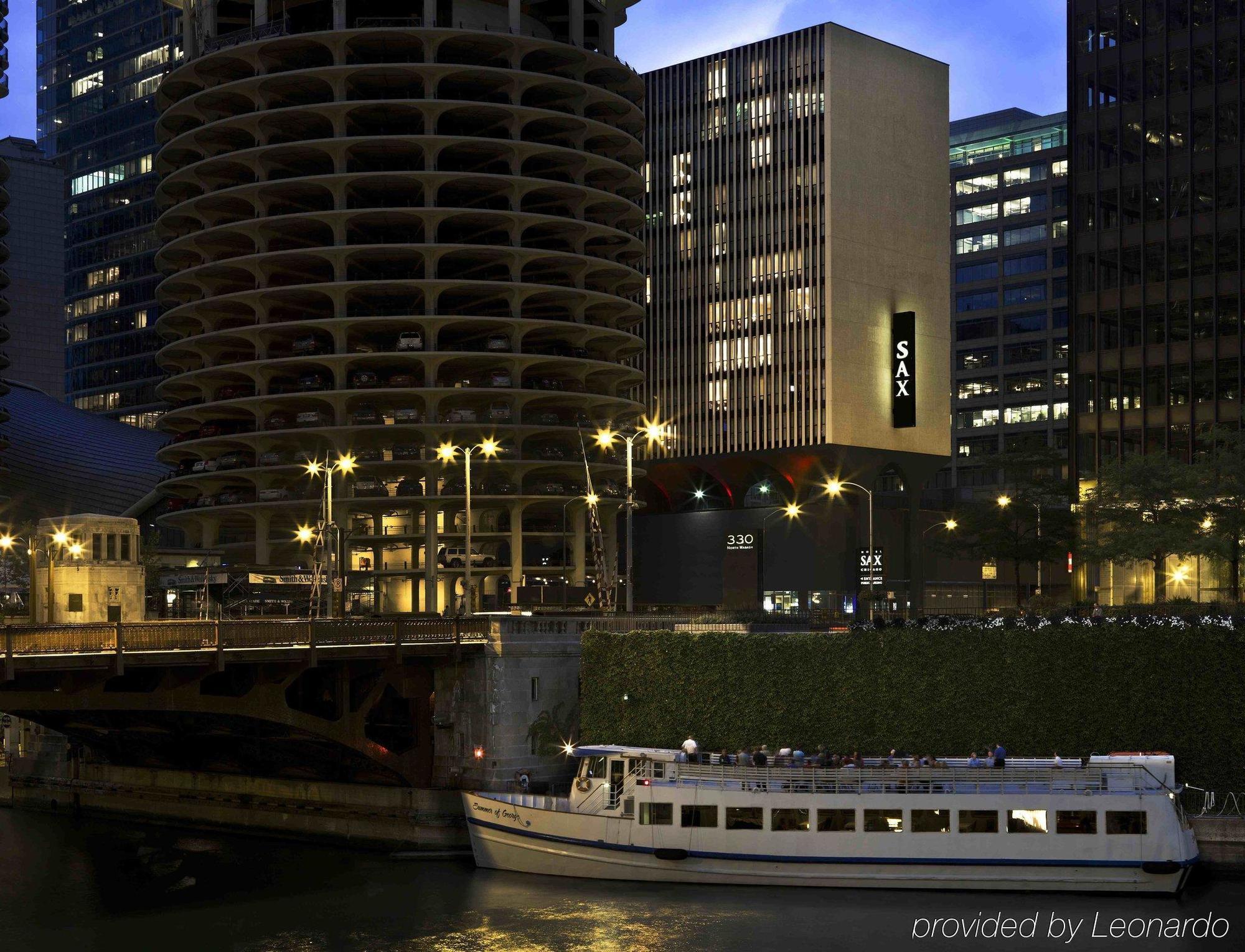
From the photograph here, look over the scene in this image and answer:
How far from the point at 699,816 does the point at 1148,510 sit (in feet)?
155

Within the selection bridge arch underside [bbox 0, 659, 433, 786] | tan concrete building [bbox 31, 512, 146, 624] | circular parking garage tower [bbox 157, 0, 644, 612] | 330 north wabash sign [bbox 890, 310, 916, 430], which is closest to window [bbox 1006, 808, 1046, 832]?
bridge arch underside [bbox 0, 659, 433, 786]

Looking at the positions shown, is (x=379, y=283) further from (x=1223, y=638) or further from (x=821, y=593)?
(x=1223, y=638)

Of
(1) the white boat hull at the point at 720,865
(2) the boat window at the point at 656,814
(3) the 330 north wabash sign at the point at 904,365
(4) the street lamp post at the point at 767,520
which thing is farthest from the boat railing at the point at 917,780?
(3) the 330 north wabash sign at the point at 904,365

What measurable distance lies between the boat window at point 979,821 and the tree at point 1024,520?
5616 centimetres

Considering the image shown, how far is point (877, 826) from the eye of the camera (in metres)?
60.6

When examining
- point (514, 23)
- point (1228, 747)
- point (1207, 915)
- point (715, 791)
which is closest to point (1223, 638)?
point (1228, 747)

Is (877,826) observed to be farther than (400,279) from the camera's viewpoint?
No

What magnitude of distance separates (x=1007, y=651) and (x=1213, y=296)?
Result: 5994cm

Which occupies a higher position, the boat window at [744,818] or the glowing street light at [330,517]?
the glowing street light at [330,517]

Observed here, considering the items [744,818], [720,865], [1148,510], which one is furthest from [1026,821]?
[1148,510]

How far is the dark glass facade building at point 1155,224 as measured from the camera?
117 meters

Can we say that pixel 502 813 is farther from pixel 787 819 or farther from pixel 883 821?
pixel 883 821

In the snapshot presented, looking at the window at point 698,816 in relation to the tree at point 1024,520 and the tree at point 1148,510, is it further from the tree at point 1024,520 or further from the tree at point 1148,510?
the tree at point 1024,520

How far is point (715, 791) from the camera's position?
6147 centimetres
